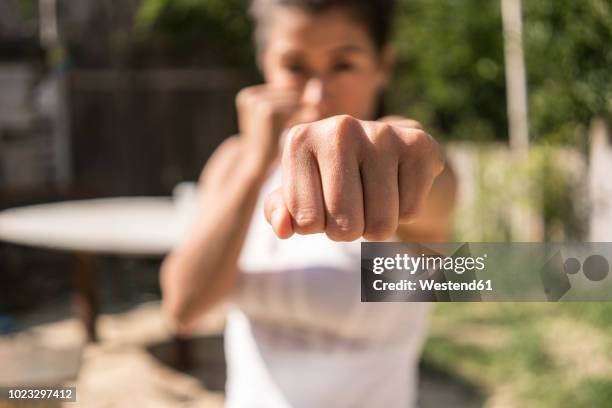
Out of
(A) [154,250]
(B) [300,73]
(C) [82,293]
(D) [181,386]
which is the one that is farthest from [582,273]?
(C) [82,293]

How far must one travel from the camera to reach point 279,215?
0.23 metres

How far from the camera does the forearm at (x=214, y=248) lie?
0.79 meters

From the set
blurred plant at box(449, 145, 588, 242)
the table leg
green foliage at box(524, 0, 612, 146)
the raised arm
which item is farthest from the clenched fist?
the table leg

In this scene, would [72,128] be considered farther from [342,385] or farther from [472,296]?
[472,296]

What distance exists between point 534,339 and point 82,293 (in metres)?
2.06

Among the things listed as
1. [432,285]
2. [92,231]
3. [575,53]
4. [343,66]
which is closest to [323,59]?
[343,66]

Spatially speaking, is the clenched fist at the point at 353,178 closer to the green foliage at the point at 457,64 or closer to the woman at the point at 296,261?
the woman at the point at 296,261

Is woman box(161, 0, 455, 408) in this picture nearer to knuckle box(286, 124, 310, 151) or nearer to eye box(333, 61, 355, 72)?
eye box(333, 61, 355, 72)

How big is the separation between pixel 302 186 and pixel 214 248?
0.61m

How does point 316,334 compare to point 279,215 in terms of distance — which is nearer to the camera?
point 279,215

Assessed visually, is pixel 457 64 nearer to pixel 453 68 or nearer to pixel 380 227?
pixel 453 68

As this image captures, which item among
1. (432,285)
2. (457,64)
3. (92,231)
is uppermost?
(457,64)

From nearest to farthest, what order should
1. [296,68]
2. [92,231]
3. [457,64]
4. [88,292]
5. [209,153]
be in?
[296,68] → [92,231] → [88,292] → [457,64] → [209,153]

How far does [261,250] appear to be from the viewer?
932 mm
